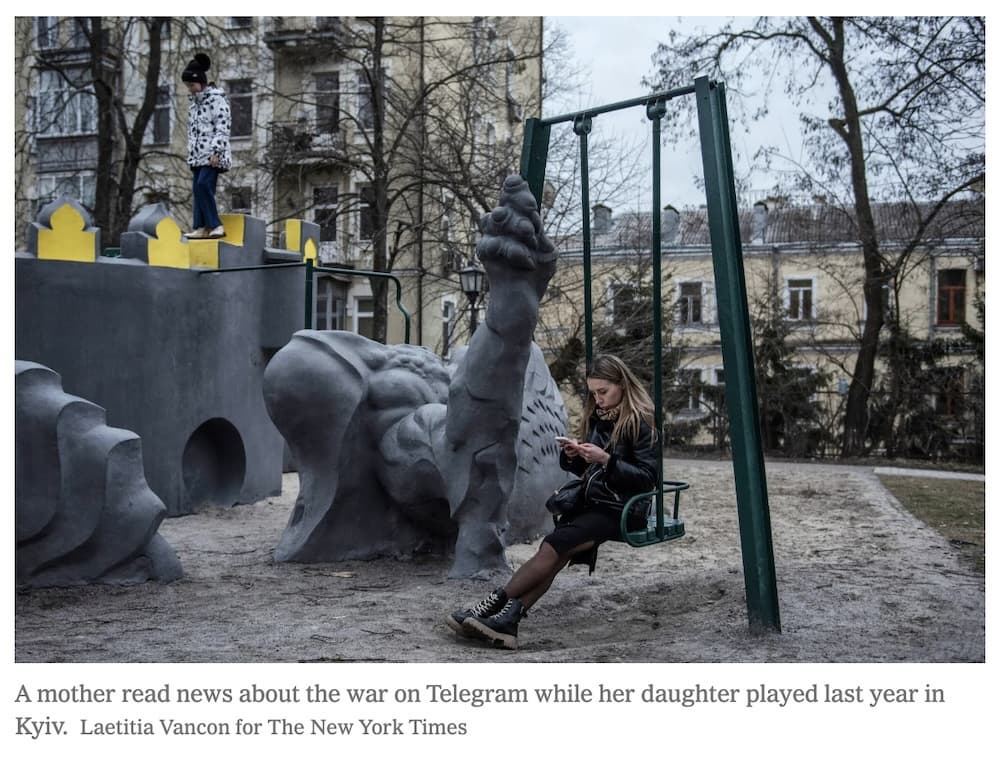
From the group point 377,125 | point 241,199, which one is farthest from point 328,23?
point 241,199

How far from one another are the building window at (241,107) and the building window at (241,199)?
219 centimetres

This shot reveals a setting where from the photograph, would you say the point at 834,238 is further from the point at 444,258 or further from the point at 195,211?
the point at 195,211

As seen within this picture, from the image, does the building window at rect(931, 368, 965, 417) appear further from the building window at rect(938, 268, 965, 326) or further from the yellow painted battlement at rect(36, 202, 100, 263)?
the yellow painted battlement at rect(36, 202, 100, 263)

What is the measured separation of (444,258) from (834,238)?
7703 mm

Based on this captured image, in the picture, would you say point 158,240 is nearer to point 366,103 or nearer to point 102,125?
point 366,103

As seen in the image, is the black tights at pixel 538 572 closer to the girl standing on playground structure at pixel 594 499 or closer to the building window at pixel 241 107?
the girl standing on playground structure at pixel 594 499

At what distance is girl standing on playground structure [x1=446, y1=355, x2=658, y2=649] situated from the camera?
4551 mm

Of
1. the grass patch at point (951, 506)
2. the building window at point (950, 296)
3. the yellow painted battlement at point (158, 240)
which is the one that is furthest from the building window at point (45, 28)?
the building window at point (950, 296)

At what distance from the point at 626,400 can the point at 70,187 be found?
62.0 feet

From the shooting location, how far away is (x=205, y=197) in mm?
9867

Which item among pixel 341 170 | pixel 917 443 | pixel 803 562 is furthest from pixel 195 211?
pixel 917 443

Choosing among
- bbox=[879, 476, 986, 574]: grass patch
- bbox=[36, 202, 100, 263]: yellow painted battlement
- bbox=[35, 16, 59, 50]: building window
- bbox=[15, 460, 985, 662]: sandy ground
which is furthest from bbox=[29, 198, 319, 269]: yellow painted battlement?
bbox=[35, 16, 59, 50]: building window

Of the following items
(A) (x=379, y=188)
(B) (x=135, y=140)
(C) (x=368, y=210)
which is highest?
(B) (x=135, y=140)

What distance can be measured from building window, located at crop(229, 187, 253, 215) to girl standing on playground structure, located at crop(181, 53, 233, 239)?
28.1 ft
